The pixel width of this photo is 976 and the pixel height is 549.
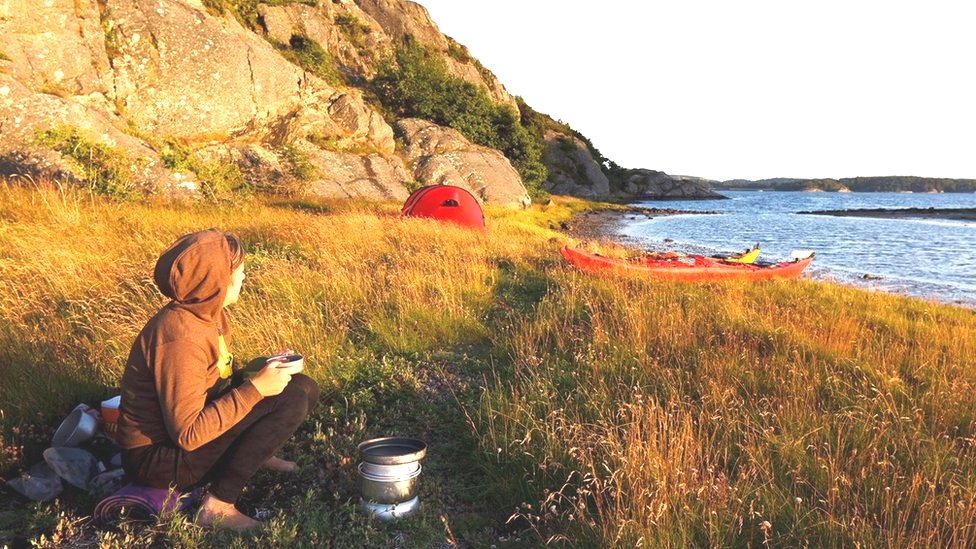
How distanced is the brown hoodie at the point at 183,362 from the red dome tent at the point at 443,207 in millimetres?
13619

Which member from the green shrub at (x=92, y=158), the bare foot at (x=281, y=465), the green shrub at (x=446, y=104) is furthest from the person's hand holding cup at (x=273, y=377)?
the green shrub at (x=446, y=104)

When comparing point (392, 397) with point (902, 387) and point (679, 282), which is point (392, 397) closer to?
point (902, 387)

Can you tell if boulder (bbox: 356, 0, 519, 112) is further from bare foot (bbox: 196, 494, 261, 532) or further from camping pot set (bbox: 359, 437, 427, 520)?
bare foot (bbox: 196, 494, 261, 532)

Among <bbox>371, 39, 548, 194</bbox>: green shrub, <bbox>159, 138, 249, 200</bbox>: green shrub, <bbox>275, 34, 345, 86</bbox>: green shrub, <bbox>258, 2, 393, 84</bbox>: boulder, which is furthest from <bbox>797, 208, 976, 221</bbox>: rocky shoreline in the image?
<bbox>159, 138, 249, 200</bbox>: green shrub

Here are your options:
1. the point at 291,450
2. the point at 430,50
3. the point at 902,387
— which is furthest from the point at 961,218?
the point at 291,450

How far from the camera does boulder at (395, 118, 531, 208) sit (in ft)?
91.2

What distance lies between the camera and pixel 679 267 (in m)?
11.6

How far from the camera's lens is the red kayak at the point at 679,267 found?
11.1 meters

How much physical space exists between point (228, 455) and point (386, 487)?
100 cm

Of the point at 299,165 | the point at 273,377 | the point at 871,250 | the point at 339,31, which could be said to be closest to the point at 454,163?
the point at 299,165

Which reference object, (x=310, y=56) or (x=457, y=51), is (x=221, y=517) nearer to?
(x=310, y=56)

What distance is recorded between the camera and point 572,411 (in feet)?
Answer: 15.6

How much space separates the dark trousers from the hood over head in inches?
29.0

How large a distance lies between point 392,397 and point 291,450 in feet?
3.81
